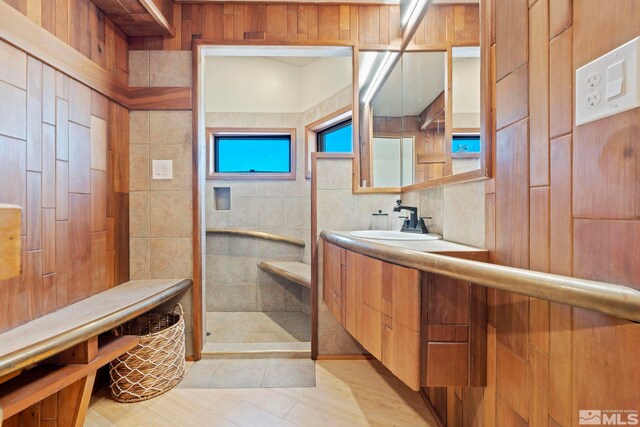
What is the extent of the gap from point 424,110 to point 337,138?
55.9 inches

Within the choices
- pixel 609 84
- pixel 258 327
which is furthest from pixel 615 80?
pixel 258 327

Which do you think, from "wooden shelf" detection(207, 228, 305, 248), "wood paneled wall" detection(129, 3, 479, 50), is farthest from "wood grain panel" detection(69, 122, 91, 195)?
"wooden shelf" detection(207, 228, 305, 248)

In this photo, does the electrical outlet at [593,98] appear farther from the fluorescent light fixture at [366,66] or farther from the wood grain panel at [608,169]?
the fluorescent light fixture at [366,66]

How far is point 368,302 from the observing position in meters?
1.13

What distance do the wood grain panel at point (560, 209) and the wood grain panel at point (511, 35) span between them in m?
0.31

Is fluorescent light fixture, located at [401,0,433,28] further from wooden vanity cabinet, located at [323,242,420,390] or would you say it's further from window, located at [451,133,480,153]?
wooden vanity cabinet, located at [323,242,420,390]

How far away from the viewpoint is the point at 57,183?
1.31m

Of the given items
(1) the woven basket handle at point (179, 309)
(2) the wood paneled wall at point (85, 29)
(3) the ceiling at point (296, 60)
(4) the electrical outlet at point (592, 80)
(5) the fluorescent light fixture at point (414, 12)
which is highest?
(3) the ceiling at point (296, 60)

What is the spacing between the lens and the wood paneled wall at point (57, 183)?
110 cm

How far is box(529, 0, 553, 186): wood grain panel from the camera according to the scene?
72 cm

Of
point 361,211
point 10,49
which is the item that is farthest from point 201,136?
point 361,211

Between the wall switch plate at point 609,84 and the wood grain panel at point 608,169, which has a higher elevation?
the wall switch plate at point 609,84

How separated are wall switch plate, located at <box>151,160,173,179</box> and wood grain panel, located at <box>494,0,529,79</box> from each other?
1878 millimetres

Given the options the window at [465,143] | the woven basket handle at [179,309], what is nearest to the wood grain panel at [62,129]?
the woven basket handle at [179,309]
